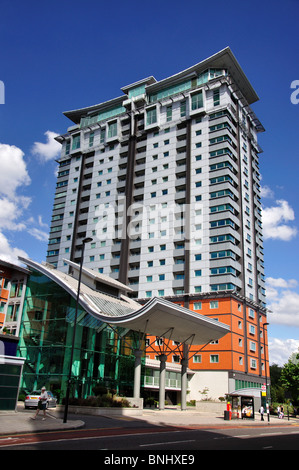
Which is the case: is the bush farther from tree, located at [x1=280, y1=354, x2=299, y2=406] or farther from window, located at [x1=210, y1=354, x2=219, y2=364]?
tree, located at [x1=280, y1=354, x2=299, y2=406]

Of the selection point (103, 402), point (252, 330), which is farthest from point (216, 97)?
point (103, 402)

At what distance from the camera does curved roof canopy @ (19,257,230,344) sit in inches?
1407

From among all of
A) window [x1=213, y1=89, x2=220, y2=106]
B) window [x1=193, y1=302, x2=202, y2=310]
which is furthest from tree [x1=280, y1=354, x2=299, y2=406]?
window [x1=213, y1=89, x2=220, y2=106]

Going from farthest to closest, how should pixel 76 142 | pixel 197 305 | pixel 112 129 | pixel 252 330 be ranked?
pixel 76 142 < pixel 112 129 < pixel 252 330 < pixel 197 305

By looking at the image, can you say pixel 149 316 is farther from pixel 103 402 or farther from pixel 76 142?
pixel 76 142

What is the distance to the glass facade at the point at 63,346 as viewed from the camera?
36.8m

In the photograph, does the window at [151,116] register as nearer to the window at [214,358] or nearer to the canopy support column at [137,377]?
the window at [214,358]

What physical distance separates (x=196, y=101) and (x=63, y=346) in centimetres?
5864

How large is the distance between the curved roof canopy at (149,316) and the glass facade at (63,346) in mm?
1190

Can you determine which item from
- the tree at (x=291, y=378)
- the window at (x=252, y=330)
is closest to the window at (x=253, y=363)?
the window at (x=252, y=330)

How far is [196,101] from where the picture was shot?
79.6 m

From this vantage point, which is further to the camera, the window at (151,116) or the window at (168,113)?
the window at (151,116)

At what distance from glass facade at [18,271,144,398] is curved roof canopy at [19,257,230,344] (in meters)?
1.19
